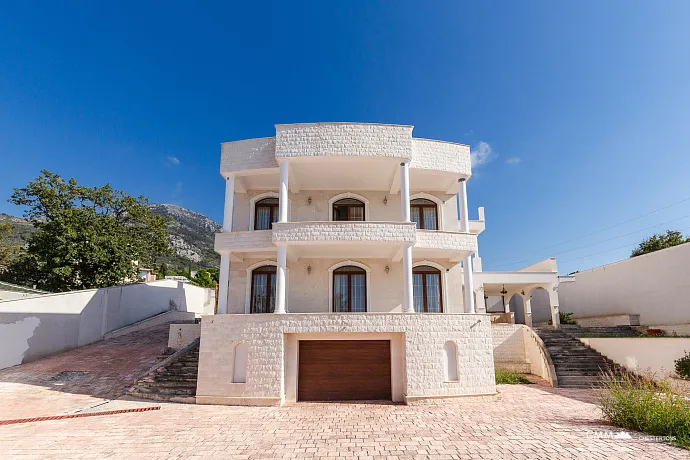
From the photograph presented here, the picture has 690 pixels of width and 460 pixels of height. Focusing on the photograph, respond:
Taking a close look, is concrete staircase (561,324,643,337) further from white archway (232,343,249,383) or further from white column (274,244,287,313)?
white archway (232,343,249,383)

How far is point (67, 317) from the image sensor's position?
17766 millimetres

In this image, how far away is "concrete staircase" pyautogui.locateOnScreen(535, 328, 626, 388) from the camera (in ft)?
46.4

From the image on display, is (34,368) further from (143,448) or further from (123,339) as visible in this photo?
(143,448)

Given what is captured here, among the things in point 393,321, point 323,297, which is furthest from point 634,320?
point 323,297

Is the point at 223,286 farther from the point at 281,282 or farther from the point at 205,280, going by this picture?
the point at 205,280

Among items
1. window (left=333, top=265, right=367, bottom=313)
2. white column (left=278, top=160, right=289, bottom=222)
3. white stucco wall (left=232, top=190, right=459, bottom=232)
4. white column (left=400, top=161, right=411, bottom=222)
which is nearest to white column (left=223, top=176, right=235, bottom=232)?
white stucco wall (left=232, top=190, right=459, bottom=232)

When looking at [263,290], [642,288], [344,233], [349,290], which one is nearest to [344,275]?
[349,290]

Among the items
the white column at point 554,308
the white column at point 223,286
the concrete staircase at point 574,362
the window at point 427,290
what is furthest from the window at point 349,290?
the white column at point 554,308

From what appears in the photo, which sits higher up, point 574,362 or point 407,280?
point 407,280

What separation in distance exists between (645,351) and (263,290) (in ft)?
47.8

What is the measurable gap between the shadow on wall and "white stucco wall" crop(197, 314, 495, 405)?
9258mm

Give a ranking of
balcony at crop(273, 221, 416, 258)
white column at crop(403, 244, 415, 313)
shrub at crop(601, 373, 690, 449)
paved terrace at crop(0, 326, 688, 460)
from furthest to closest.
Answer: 1. balcony at crop(273, 221, 416, 258)
2. white column at crop(403, 244, 415, 313)
3. shrub at crop(601, 373, 690, 449)
4. paved terrace at crop(0, 326, 688, 460)

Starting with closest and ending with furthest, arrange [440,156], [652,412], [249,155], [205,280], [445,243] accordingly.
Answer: [652,412]
[445,243]
[249,155]
[440,156]
[205,280]

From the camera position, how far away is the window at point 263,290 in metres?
15.1
